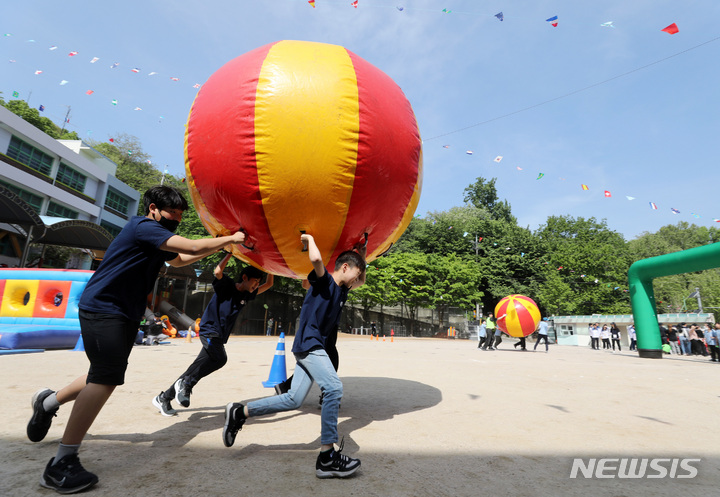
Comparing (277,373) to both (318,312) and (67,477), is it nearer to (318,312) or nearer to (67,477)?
(318,312)

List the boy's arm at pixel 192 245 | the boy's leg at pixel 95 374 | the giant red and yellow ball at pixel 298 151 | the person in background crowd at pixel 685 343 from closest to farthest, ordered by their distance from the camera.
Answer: the boy's leg at pixel 95 374 < the boy's arm at pixel 192 245 < the giant red and yellow ball at pixel 298 151 < the person in background crowd at pixel 685 343

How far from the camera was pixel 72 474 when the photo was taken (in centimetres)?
215

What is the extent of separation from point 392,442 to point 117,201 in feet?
130

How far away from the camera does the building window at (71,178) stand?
2860 centimetres

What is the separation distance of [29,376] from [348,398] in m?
4.68

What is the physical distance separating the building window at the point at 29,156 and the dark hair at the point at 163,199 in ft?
98.1

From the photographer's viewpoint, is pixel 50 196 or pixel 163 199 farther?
pixel 50 196

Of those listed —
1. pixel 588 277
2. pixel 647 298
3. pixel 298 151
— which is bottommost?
pixel 298 151

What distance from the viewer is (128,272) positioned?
8.61 feet

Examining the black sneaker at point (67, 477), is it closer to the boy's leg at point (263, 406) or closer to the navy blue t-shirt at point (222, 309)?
the boy's leg at point (263, 406)

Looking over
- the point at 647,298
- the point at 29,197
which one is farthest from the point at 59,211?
the point at 647,298

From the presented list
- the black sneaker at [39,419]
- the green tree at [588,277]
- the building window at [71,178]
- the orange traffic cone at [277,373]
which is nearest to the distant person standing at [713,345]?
the orange traffic cone at [277,373]

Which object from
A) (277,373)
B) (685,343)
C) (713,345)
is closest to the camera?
(277,373)

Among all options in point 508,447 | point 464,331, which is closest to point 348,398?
point 508,447
